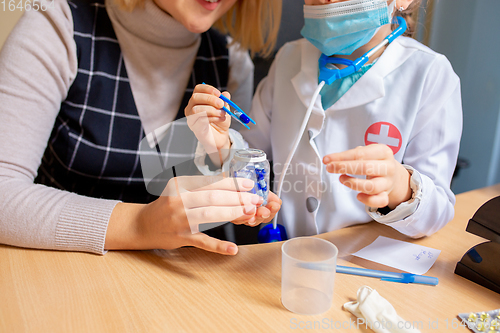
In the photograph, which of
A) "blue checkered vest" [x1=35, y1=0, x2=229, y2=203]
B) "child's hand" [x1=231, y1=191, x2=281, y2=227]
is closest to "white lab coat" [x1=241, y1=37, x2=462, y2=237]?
"child's hand" [x1=231, y1=191, x2=281, y2=227]

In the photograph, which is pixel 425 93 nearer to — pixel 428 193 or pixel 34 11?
pixel 428 193

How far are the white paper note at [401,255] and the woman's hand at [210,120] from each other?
0.40m

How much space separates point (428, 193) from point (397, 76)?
34 centimetres

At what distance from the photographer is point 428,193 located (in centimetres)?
74

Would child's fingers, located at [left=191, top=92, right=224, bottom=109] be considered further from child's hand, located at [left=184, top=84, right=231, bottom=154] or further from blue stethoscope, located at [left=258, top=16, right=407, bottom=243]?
blue stethoscope, located at [left=258, top=16, right=407, bottom=243]

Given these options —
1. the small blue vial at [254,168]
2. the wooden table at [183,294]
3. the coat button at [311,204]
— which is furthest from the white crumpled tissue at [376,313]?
the coat button at [311,204]

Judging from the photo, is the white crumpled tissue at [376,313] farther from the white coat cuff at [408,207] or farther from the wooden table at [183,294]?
the white coat cuff at [408,207]

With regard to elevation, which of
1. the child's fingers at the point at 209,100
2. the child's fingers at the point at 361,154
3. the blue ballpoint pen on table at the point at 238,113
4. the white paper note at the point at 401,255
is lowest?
the white paper note at the point at 401,255

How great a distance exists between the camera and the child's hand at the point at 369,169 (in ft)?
1.97

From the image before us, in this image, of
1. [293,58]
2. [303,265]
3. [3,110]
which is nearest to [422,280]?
[303,265]

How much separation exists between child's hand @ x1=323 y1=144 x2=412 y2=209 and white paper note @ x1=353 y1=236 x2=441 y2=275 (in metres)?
0.16

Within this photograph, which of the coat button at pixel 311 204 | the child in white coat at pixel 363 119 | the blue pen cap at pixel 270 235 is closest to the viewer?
the child in white coat at pixel 363 119

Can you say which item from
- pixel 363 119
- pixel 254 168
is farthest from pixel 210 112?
pixel 363 119

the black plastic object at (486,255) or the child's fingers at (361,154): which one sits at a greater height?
the child's fingers at (361,154)
